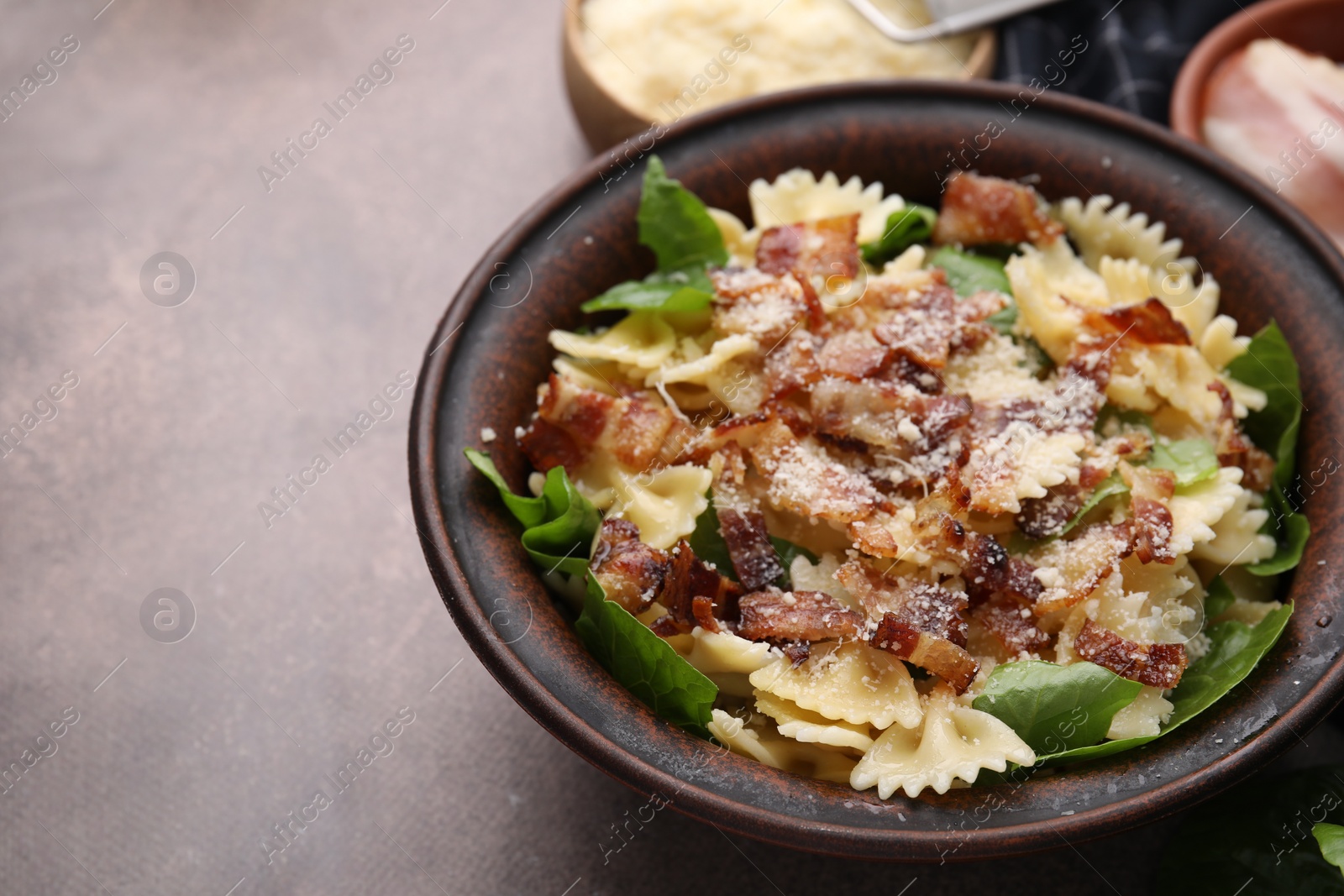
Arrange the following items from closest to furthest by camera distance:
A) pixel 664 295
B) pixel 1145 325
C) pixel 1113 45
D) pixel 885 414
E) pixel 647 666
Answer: pixel 647 666 < pixel 885 414 < pixel 1145 325 < pixel 664 295 < pixel 1113 45

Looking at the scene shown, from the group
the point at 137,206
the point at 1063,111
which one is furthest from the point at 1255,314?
the point at 137,206

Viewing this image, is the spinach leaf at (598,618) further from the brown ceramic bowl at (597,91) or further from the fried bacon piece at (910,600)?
the brown ceramic bowl at (597,91)

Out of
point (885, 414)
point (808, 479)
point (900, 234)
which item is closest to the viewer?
point (808, 479)

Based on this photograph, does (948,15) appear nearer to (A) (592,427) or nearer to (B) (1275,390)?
(B) (1275,390)

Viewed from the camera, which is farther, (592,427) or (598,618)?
(592,427)

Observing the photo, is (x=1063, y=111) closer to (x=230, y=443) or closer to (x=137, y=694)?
(x=230, y=443)

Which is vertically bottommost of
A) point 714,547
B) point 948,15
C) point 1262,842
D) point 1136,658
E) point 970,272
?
point 1262,842

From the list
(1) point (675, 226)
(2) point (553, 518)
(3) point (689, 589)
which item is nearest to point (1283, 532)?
(3) point (689, 589)
